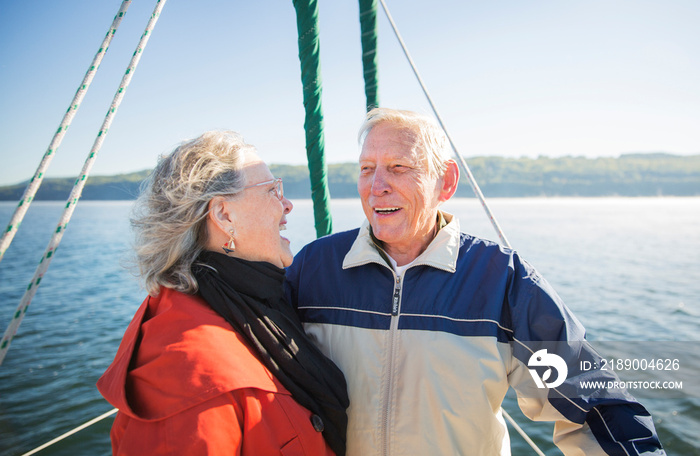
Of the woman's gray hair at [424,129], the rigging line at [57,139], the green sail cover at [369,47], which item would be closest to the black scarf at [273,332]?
the rigging line at [57,139]

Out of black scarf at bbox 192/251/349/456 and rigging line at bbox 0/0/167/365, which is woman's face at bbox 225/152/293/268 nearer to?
black scarf at bbox 192/251/349/456

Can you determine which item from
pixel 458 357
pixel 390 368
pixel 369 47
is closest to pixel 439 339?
pixel 458 357

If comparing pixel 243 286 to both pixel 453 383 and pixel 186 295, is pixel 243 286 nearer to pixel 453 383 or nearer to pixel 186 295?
pixel 186 295

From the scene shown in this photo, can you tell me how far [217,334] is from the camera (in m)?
1.29

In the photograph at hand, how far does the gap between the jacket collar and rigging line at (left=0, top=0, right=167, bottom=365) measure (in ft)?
3.95

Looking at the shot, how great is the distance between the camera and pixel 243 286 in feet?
4.95

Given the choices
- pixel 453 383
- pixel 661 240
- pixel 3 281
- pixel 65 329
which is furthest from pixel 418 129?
pixel 661 240

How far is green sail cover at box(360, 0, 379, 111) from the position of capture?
298 centimetres

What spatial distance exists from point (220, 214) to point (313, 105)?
4.56ft

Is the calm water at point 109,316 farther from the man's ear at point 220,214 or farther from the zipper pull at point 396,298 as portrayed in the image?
the zipper pull at point 396,298

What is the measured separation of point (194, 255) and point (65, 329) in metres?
11.2

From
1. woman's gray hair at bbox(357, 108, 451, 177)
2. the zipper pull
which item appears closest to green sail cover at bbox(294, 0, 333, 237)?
woman's gray hair at bbox(357, 108, 451, 177)

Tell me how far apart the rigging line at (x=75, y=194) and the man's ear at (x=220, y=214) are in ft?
2.30

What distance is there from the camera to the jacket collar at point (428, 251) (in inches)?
69.2
